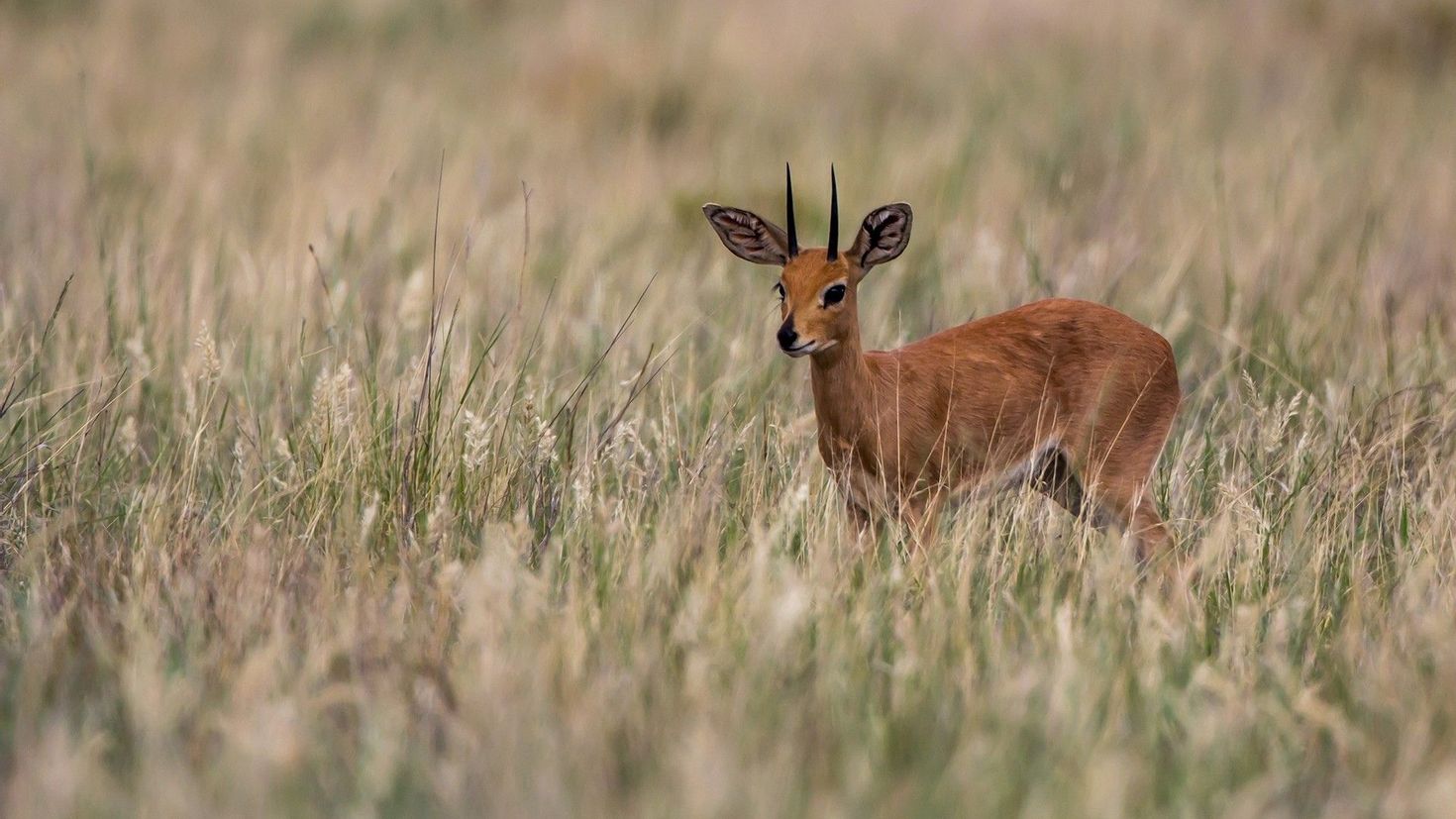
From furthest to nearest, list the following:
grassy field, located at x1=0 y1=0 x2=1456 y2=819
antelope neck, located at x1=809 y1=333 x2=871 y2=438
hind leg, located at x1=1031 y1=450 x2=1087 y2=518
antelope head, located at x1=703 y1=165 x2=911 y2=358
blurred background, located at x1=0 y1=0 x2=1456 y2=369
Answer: blurred background, located at x1=0 y1=0 x2=1456 y2=369 → hind leg, located at x1=1031 y1=450 x2=1087 y2=518 → antelope neck, located at x1=809 y1=333 x2=871 y2=438 → antelope head, located at x1=703 y1=165 x2=911 y2=358 → grassy field, located at x1=0 y1=0 x2=1456 y2=819

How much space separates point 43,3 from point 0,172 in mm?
4163

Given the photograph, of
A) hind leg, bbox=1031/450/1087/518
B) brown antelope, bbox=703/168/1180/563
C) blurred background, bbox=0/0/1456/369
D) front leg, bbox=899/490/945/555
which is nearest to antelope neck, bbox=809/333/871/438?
brown antelope, bbox=703/168/1180/563

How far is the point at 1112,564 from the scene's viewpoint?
3.59 meters

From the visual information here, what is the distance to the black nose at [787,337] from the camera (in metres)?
4.11

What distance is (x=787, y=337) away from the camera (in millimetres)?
4121

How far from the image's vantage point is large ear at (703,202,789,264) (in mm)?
4395

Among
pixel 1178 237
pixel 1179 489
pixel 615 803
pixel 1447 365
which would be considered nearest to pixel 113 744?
pixel 615 803

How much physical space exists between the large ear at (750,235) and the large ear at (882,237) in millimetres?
174

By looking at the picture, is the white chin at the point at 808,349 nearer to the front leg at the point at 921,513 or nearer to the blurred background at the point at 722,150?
the front leg at the point at 921,513

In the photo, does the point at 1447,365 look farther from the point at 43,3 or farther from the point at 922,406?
the point at 43,3

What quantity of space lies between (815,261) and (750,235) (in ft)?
0.69

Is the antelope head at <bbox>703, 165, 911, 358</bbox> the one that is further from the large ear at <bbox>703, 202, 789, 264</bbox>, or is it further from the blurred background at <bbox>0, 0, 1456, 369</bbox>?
the blurred background at <bbox>0, 0, 1456, 369</bbox>

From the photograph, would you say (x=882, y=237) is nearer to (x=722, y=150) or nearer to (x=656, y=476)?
(x=656, y=476)

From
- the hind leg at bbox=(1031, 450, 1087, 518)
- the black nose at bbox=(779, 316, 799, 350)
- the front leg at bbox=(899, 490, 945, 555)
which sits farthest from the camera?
the hind leg at bbox=(1031, 450, 1087, 518)
